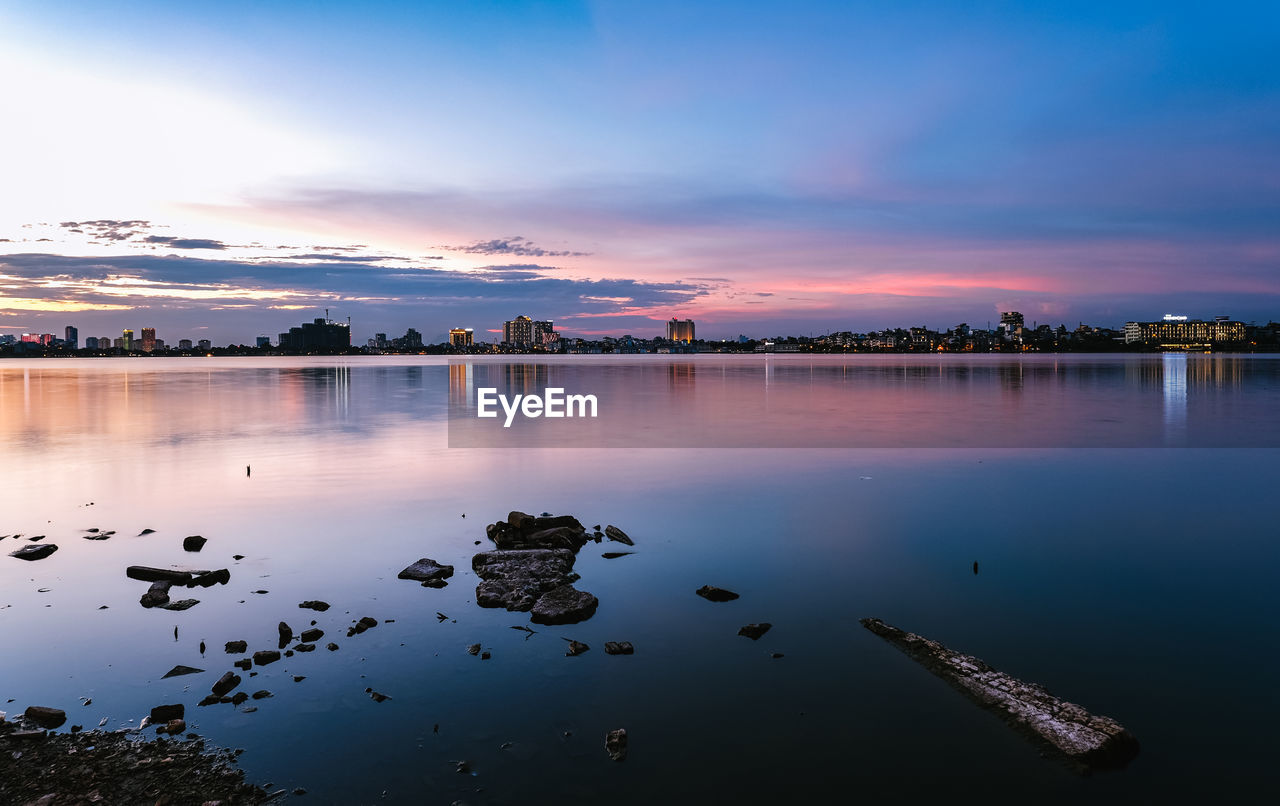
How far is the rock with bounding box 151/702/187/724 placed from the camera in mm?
8961

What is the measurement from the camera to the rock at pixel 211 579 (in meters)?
14.3

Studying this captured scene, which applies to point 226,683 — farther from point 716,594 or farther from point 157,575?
point 716,594

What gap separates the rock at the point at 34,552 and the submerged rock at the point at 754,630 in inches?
634

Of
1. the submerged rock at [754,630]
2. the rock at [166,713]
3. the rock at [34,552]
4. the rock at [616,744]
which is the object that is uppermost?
the rock at [34,552]

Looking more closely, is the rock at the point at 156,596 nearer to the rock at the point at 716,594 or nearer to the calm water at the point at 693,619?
→ the calm water at the point at 693,619

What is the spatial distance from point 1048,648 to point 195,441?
39.7 metres

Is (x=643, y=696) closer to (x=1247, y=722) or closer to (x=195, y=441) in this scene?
(x=1247, y=722)

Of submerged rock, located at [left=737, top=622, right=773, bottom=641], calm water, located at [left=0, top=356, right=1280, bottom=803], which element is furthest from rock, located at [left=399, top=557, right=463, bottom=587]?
submerged rock, located at [left=737, top=622, right=773, bottom=641]

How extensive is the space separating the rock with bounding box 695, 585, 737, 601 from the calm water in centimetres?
38

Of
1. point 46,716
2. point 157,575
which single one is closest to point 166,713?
point 46,716

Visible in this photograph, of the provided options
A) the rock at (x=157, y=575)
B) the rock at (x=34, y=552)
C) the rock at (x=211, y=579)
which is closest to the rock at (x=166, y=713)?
the rock at (x=211, y=579)

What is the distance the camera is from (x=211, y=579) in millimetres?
14414

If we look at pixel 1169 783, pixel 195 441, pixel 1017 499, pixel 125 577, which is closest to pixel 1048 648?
pixel 1169 783

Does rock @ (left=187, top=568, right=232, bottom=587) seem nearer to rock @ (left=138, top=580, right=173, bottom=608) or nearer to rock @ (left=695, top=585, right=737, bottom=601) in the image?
rock @ (left=138, top=580, right=173, bottom=608)
